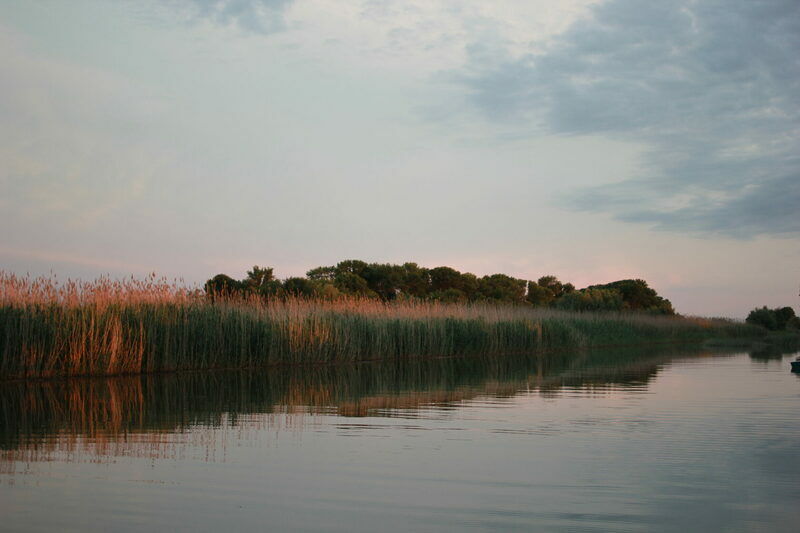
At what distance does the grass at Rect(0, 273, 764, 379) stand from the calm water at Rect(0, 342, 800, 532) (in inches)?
64.1

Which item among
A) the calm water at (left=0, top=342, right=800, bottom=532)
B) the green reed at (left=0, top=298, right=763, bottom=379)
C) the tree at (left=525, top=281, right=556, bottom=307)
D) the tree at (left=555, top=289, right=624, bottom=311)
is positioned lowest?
the calm water at (left=0, top=342, right=800, bottom=532)

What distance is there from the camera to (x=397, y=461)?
15.6 ft

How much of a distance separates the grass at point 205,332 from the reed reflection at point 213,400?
53 centimetres

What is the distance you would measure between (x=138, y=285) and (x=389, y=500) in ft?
33.7

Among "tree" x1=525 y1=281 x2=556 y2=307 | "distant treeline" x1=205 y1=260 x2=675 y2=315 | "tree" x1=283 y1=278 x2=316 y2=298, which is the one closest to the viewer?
"tree" x1=283 y1=278 x2=316 y2=298

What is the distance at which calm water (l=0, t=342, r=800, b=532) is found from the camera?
11.4 feet

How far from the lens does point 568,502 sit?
12.2ft

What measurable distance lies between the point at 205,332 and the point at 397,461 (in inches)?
356

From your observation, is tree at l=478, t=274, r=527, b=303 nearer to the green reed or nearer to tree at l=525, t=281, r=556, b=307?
tree at l=525, t=281, r=556, b=307

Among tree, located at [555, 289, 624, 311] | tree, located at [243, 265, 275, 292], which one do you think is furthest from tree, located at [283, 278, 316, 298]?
tree, located at [555, 289, 624, 311]

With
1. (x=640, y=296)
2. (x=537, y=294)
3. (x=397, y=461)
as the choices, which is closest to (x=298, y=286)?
(x=537, y=294)

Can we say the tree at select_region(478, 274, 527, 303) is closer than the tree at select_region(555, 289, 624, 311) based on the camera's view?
No

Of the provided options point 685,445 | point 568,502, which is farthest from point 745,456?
point 568,502

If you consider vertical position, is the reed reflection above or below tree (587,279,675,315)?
below
